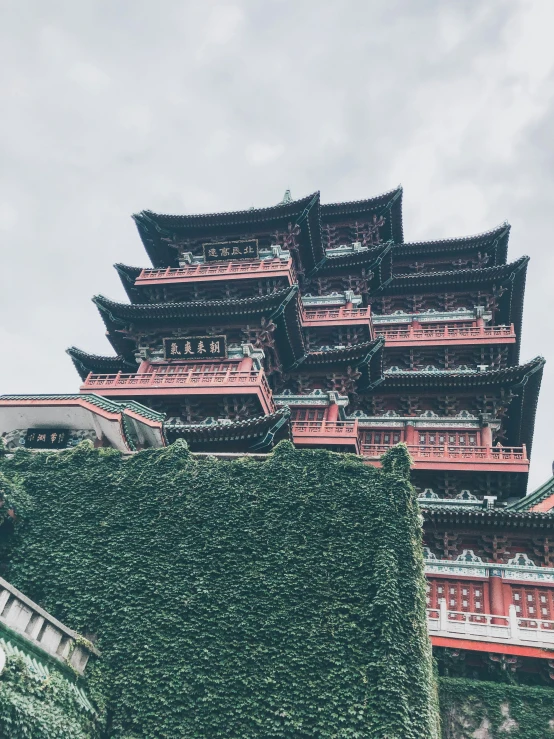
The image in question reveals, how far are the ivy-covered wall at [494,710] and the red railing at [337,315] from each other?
15509mm

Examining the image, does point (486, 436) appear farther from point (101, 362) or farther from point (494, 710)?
point (101, 362)

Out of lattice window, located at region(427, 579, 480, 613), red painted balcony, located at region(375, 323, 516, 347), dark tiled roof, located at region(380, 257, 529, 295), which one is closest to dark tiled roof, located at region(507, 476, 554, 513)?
lattice window, located at region(427, 579, 480, 613)

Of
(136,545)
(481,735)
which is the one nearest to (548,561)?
(481,735)

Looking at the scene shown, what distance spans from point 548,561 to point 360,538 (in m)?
6.65

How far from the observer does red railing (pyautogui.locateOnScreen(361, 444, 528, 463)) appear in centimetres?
2108

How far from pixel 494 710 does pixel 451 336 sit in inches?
619

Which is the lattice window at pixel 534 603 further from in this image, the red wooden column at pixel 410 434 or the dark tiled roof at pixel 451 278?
the dark tiled roof at pixel 451 278

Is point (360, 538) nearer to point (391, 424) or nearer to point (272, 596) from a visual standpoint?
point (272, 596)

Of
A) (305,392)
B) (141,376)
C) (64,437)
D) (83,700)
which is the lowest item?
(83,700)

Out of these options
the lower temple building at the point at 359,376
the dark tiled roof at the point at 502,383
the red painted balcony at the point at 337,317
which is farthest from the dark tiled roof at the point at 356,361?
the red painted balcony at the point at 337,317

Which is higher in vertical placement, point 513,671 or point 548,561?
point 548,561

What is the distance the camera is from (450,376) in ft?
78.0

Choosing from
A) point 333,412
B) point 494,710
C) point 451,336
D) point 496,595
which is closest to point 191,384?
point 333,412

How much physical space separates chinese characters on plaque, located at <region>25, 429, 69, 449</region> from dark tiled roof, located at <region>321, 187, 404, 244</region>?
61.6 feet
